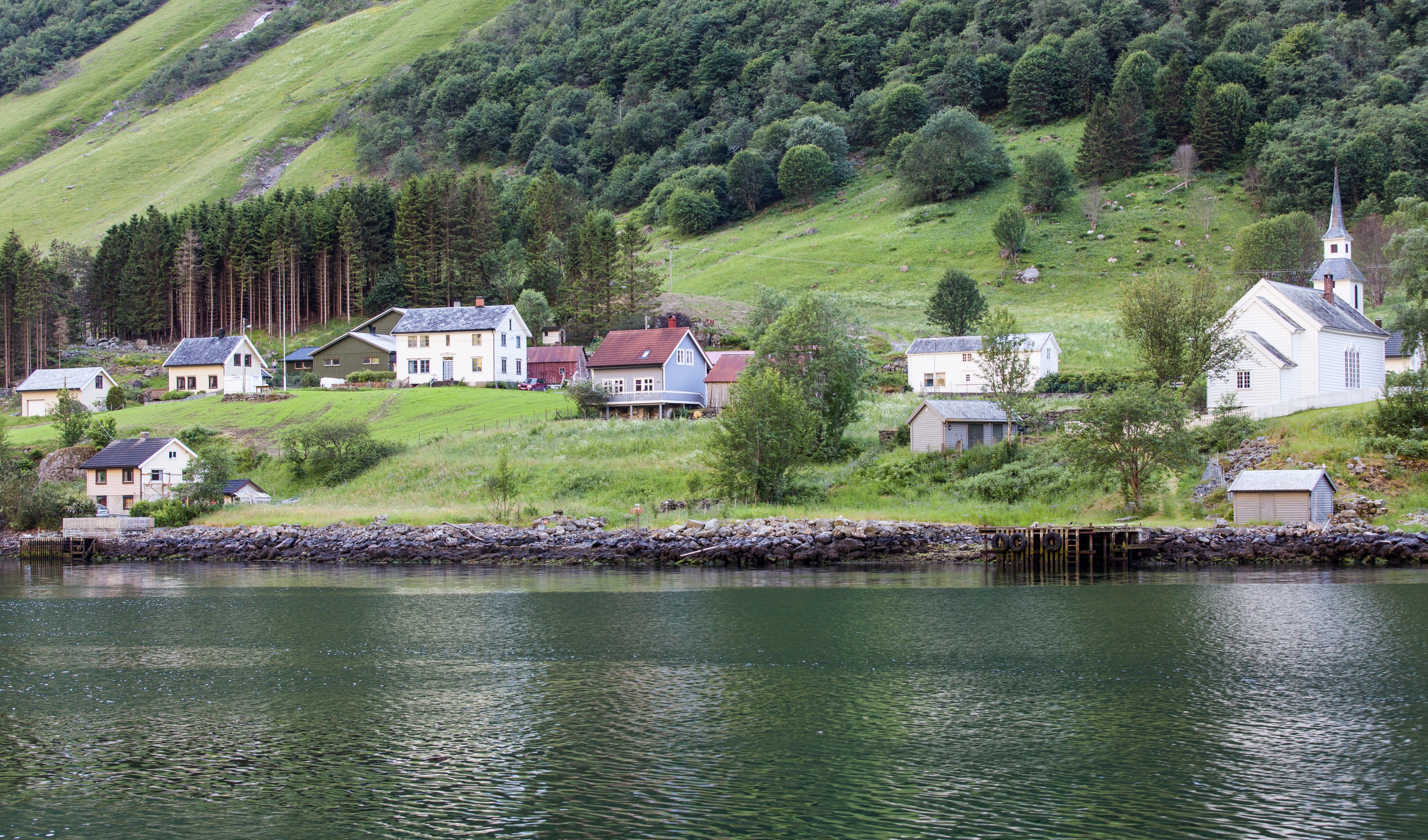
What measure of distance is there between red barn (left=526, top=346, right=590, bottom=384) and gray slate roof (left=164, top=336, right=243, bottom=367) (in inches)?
931

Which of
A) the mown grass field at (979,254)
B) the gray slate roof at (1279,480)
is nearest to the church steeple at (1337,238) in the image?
the mown grass field at (979,254)

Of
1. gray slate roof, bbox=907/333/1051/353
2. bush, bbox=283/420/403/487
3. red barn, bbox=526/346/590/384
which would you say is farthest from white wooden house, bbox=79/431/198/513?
gray slate roof, bbox=907/333/1051/353

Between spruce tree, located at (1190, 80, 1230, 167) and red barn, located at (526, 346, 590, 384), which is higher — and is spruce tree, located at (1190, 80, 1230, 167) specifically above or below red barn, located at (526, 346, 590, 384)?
above

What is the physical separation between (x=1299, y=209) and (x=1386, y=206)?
792cm

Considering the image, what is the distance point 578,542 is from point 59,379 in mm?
61767

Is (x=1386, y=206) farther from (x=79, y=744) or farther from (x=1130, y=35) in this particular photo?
(x=79, y=744)

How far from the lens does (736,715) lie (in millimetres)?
19906

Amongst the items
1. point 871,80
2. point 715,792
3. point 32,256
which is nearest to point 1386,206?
point 871,80

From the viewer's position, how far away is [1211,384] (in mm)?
56719

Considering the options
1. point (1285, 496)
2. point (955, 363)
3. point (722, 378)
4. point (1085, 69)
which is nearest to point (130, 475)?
point (722, 378)

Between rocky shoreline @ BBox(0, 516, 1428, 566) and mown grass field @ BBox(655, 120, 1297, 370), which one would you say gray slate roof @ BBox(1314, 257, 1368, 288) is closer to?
mown grass field @ BBox(655, 120, 1297, 370)

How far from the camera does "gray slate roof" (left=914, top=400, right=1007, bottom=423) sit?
5519 cm

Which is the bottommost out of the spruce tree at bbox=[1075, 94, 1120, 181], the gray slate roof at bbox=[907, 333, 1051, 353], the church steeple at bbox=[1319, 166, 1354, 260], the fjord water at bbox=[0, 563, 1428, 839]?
the fjord water at bbox=[0, 563, 1428, 839]

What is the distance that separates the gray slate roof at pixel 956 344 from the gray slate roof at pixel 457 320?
3136 cm
